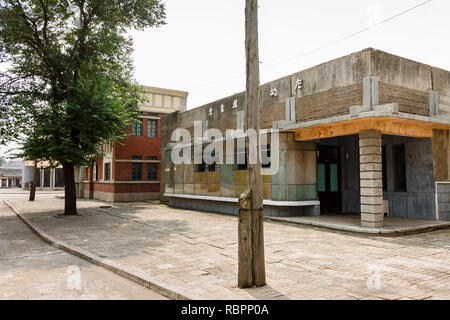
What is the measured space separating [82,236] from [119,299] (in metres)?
6.65

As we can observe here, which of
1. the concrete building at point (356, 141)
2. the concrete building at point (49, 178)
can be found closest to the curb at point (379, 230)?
the concrete building at point (356, 141)

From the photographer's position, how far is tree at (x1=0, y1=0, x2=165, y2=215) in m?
14.7

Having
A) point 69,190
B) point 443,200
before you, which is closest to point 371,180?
point 443,200

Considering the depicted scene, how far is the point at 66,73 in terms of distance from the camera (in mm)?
16000

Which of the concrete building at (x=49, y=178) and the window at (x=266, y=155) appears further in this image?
the concrete building at (x=49, y=178)

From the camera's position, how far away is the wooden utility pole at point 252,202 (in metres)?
5.35

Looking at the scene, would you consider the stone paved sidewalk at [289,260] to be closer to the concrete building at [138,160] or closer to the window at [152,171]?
the concrete building at [138,160]

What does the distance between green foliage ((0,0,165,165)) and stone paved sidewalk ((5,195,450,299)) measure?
478 cm

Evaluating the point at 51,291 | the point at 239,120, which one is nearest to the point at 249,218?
the point at 51,291

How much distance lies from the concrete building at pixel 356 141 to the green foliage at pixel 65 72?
6442 millimetres

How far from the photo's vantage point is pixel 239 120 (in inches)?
658

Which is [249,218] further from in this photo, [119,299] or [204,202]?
[204,202]

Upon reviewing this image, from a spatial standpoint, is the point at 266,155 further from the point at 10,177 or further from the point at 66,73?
the point at 10,177

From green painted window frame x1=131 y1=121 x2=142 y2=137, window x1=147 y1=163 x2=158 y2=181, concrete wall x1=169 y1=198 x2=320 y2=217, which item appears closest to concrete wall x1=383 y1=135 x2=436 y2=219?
concrete wall x1=169 y1=198 x2=320 y2=217
